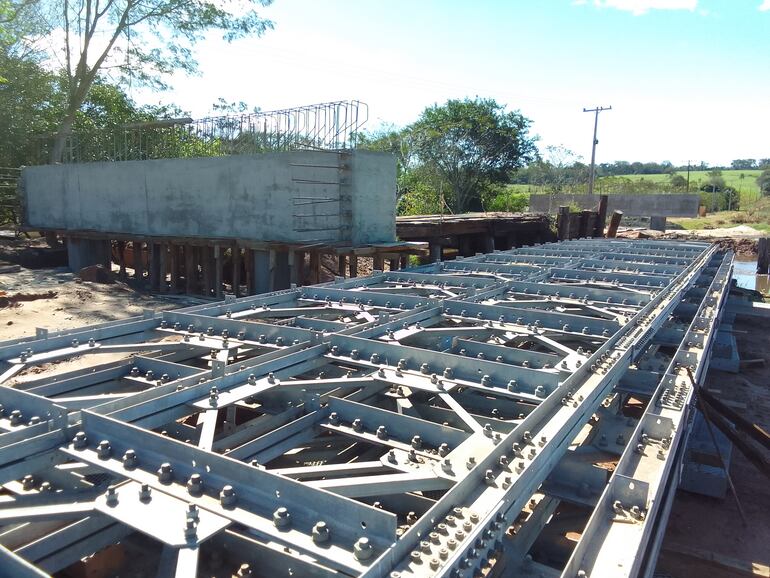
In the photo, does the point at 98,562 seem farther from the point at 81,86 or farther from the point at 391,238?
the point at 81,86

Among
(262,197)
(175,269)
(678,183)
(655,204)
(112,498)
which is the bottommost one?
(175,269)

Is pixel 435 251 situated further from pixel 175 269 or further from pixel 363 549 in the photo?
pixel 363 549

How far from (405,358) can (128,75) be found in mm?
22843

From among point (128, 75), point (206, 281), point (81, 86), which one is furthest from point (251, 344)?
point (128, 75)

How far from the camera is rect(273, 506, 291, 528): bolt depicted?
6.17 ft

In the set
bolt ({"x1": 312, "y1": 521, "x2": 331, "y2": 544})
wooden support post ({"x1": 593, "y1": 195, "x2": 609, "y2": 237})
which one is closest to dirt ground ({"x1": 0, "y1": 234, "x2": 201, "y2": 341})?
bolt ({"x1": 312, "y1": 521, "x2": 331, "y2": 544})

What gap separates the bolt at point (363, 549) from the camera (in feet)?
5.74

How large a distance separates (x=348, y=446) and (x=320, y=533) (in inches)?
72.5

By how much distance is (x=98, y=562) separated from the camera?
2461 mm

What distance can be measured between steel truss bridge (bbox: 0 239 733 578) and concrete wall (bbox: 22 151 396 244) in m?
6.32

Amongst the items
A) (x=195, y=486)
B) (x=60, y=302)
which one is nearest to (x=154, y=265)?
(x=60, y=302)

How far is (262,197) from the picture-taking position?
11.7 m

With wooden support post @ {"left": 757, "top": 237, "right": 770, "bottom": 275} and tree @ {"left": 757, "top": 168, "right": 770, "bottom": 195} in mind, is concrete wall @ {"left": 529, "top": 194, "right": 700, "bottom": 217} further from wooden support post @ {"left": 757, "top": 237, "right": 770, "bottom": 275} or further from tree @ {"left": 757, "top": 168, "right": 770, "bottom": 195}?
tree @ {"left": 757, "top": 168, "right": 770, "bottom": 195}

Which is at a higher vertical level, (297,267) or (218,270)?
(297,267)
